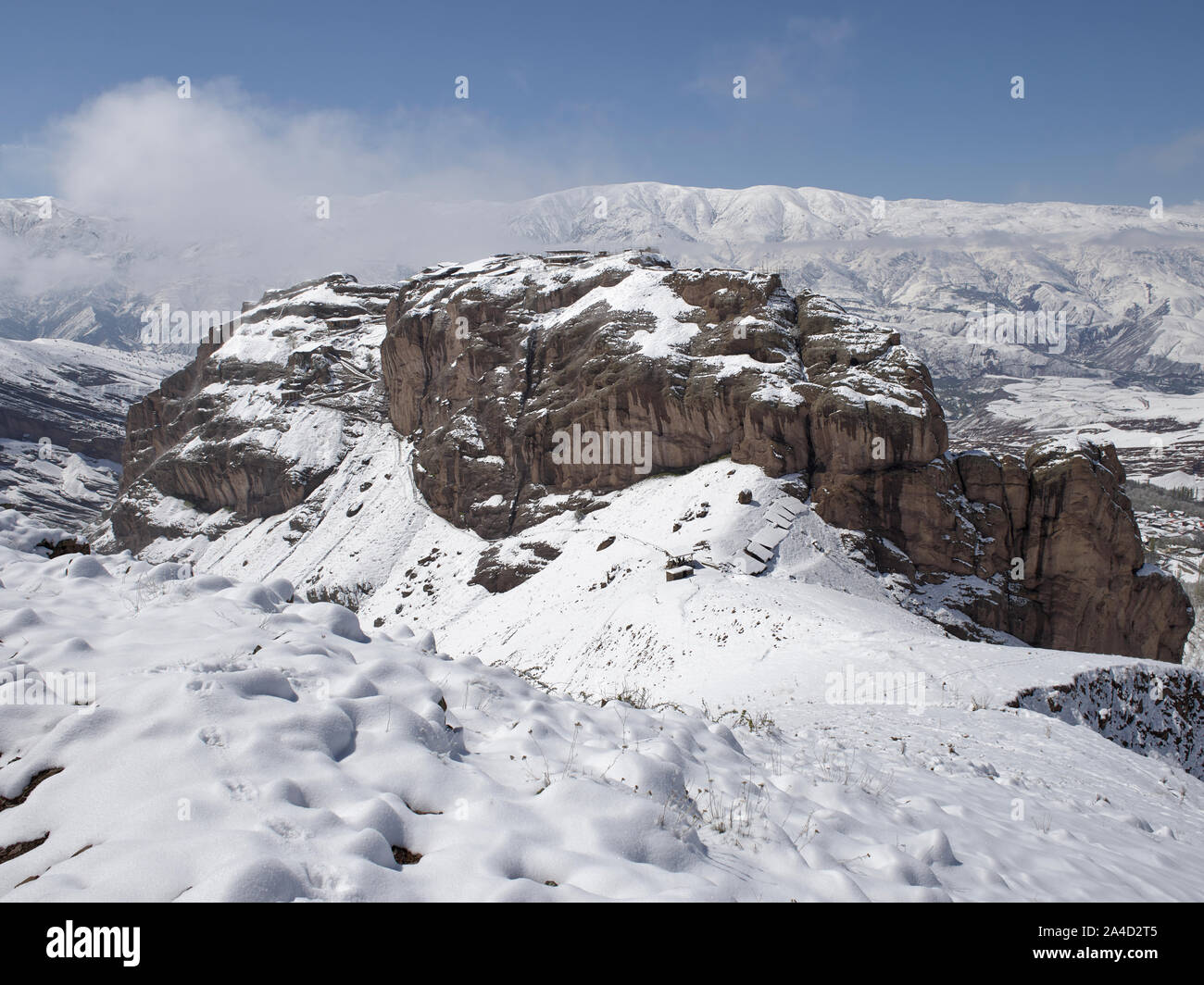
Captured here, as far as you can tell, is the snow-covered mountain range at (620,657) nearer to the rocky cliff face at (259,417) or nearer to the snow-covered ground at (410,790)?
the snow-covered ground at (410,790)

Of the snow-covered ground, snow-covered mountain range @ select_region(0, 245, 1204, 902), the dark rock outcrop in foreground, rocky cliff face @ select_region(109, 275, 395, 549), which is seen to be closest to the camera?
the snow-covered ground

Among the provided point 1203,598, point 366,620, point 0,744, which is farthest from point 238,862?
point 1203,598

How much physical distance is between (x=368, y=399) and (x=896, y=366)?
57.4m

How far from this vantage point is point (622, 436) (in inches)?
1887

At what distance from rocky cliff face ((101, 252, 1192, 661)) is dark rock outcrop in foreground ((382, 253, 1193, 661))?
0.50 feet

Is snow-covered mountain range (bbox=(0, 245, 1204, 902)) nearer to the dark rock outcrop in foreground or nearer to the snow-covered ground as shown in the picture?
the snow-covered ground

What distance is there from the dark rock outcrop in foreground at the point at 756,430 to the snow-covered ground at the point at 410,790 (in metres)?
30.6

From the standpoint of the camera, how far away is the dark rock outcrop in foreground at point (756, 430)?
36375 mm

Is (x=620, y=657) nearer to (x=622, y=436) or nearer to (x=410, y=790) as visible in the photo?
(x=622, y=436)

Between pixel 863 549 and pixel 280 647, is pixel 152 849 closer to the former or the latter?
pixel 280 647

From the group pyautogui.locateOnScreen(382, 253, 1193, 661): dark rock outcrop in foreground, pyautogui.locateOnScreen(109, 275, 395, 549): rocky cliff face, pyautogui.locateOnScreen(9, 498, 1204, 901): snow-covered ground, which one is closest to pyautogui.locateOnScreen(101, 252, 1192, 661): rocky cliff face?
pyautogui.locateOnScreen(382, 253, 1193, 661): dark rock outcrop in foreground

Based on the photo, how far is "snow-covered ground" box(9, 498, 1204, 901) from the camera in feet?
11.2

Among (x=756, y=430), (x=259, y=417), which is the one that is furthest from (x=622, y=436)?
(x=259, y=417)

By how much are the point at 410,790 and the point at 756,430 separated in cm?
3971
